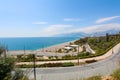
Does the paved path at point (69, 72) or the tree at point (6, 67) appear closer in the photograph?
the tree at point (6, 67)

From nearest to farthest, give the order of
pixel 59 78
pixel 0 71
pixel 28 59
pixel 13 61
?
pixel 0 71 → pixel 13 61 → pixel 59 78 → pixel 28 59

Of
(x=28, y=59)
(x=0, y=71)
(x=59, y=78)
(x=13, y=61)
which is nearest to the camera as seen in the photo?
(x=0, y=71)

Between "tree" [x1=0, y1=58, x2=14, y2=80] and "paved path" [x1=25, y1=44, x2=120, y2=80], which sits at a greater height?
"tree" [x1=0, y1=58, x2=14, y2=80]

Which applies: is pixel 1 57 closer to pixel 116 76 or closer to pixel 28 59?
pixel 116 76

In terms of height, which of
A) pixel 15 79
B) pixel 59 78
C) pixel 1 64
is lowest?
pixel 59 78

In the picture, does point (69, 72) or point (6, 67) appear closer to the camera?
point (6, 67)

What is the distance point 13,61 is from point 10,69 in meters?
0.46

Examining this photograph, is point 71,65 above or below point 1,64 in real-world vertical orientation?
below

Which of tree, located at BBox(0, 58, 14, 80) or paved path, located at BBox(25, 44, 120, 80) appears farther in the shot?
paved path, located at BBox(25, 44, 120, 80)

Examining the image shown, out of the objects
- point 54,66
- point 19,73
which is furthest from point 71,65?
point 19,73

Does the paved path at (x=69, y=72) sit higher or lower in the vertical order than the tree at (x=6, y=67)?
lower

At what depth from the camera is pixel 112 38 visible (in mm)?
70062

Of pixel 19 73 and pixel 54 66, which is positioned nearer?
pixel 19 73

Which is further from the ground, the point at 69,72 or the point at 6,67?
the point at 6,67
